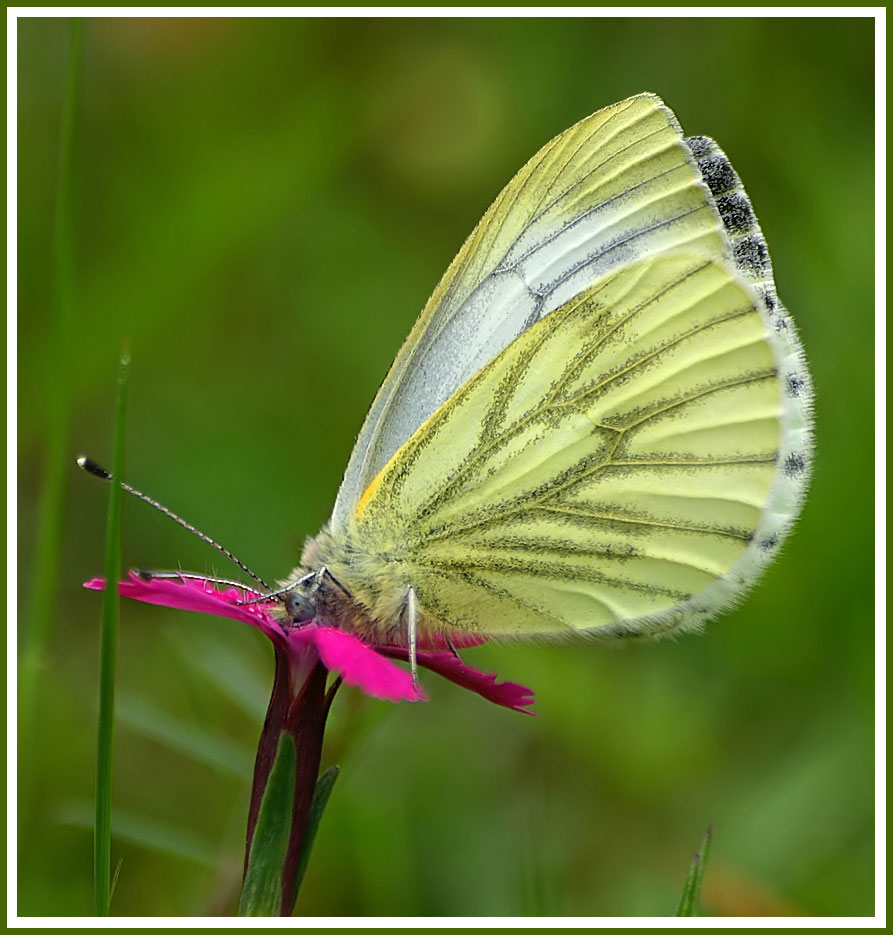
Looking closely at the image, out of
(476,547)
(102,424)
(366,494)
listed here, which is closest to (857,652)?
A: (476,547)

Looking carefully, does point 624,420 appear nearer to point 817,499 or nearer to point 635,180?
point 635,180

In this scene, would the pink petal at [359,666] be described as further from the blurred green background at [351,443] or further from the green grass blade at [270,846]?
the blurred green background at [351,443]

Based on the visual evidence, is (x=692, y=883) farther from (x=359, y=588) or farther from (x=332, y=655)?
(x=359, y=588)

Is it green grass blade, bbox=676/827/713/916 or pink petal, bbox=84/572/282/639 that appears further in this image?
pink petal, bbox=84/572/282/639

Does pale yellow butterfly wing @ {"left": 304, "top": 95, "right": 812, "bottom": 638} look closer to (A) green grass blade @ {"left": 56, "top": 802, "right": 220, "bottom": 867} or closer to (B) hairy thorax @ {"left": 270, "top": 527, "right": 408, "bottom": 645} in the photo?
(B) hairy thorax @ {"left": 270, "top": 527, "right": 408, "bottom": 645}

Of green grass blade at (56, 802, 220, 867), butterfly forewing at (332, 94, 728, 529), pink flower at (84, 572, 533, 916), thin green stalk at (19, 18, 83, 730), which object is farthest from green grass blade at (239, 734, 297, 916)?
butterfly forewing at (332, 94, 728, 529)

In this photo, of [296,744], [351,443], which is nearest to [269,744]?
[296,744]
